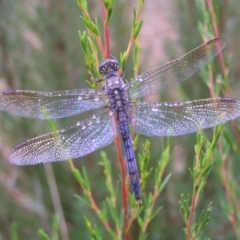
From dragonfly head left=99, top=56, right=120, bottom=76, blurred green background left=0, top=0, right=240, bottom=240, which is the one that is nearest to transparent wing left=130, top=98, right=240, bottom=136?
dragonfly head left=99, top=56, right=120, bottom=76

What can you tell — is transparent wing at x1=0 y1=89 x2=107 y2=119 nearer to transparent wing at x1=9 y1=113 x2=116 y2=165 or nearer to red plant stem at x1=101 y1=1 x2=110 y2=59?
transparent wing at x1=9 y1=113 x2=116 y2=165

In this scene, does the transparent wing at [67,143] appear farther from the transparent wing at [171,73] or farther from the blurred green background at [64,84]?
the blurred green background at [64,84]

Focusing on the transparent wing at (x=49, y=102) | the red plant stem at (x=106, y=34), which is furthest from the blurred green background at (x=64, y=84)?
the red plant stem at (x=106, y=34)

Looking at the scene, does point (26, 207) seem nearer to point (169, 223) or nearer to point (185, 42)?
point (169, 223)

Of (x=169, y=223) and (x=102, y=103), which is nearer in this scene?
(x=102, y=103)

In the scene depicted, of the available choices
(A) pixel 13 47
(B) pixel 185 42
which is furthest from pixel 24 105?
(B) pixel 185 42

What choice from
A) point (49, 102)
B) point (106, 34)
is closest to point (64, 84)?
point (49, 102)

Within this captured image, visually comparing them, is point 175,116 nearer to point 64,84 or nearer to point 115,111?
point 115,111
